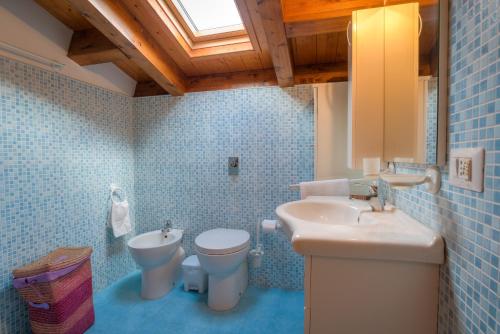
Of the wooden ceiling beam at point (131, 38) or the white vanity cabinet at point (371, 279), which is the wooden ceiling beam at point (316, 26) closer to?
the wooden ceiling beam at point (131, 38)

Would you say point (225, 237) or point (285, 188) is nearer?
point (225, 237)

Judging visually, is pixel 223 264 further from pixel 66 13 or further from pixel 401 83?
pixel 66 13

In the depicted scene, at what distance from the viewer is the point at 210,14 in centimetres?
177

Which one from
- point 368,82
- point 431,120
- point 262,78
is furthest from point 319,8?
point 431,120

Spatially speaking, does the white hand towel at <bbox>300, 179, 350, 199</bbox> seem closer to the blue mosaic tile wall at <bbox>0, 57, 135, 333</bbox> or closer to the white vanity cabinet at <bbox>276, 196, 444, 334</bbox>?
the white vanity cabinet at <bbox>276, 196, 444, 334</bbox>

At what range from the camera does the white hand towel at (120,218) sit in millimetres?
2070

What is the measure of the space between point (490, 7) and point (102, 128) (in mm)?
2487

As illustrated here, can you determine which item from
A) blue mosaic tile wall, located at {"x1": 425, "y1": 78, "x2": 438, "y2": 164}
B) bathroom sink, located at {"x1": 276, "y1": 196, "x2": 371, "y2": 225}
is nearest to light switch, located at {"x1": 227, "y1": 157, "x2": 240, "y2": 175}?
bathroom sink, located at {"x1": 276, "y1": 196, "x2": 371, "y2": 225}

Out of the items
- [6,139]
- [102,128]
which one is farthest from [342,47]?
[6,139]

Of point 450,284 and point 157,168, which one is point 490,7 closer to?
point 450,284

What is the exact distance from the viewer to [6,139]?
1423mm

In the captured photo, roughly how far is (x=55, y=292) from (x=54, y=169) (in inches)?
33.3

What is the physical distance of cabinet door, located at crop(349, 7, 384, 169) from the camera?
1.18 meters

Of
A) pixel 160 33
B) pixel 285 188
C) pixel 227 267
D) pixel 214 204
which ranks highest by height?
pixel 160 33
